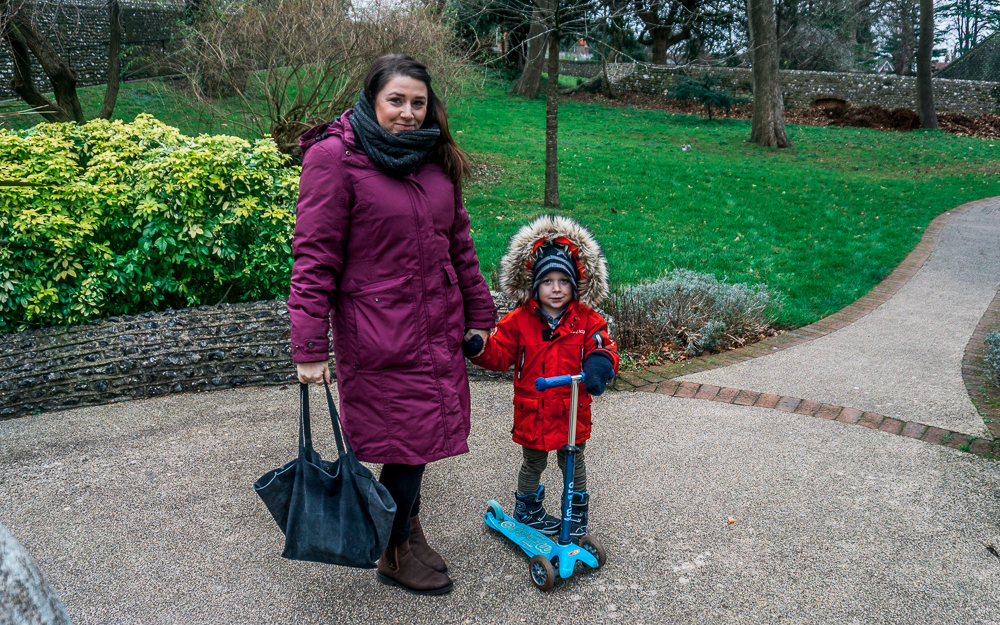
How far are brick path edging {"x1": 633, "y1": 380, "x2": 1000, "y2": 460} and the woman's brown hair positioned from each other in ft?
8.90

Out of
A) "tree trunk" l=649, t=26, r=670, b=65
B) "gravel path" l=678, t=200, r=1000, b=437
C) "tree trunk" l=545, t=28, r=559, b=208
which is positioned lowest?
"gravel path" l=678, t=200, r=1000, b=437

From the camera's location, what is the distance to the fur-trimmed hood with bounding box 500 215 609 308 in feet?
9.94

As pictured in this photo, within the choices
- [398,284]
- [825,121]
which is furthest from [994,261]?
[825,121]

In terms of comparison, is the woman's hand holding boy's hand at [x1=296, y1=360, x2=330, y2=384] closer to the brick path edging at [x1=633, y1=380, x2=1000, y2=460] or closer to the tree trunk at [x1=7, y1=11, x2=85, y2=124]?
the brick path edging at [x1=633, y1=380, x2=1000, y2=460]

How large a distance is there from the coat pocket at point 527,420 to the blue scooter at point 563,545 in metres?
0.16

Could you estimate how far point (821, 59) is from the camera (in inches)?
1379

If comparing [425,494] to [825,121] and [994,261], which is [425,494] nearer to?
[994,261]

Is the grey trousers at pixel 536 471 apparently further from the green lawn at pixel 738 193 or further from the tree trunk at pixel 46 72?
the tree trunk at pixel 46 72

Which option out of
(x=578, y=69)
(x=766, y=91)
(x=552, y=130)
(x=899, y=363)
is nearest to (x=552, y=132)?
(x=552, y=130)

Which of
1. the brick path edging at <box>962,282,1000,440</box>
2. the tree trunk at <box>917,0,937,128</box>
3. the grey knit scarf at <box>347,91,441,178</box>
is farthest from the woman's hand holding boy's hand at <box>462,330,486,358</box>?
the tree trunk at <box>917,0,937,128</box>

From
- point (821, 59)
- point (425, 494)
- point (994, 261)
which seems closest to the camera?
point (425, 494)

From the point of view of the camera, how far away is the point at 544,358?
3.00 metres

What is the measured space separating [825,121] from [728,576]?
24.4 metres

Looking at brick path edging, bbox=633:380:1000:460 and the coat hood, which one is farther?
brick path edging, bbox=633:380:1000:460
